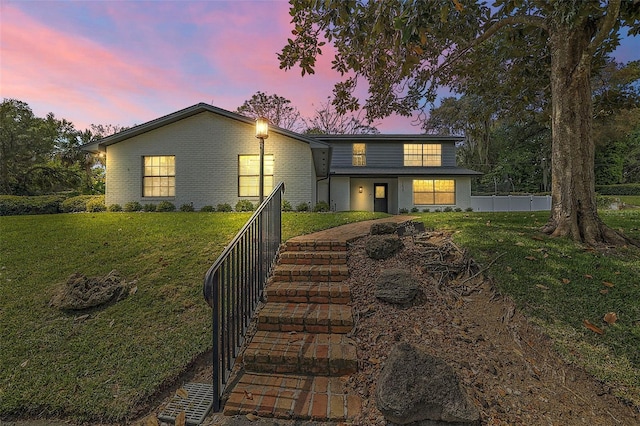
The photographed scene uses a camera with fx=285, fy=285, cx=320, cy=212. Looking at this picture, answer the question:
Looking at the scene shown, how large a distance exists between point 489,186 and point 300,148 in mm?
26206

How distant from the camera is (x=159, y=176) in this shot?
12.4 metres

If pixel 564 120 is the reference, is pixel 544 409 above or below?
below

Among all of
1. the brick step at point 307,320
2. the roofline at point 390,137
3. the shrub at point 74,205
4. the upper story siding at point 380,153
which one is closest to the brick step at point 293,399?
the brick step at point 307,320

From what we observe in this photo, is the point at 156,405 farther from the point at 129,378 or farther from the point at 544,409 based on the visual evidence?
the point at 544,409

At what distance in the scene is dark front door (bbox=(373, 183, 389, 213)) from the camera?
17359mm

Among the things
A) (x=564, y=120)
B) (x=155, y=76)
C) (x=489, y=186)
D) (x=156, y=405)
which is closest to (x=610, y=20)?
(x=564, y=120)

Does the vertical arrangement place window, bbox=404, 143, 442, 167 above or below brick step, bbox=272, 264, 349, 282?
above

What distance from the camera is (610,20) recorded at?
3947mm

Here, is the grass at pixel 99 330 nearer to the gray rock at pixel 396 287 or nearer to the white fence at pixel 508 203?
the gray rock at pixel 396 287

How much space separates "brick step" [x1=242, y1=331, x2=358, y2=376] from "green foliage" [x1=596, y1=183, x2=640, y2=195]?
1229 inches

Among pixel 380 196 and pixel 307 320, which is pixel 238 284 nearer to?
pixel 307 320

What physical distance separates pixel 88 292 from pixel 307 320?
296 centimetres

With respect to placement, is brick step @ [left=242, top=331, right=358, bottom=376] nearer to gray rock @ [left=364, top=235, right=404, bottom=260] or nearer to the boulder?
gray rock @ [left=364, top=235, right=404, bottom=260]

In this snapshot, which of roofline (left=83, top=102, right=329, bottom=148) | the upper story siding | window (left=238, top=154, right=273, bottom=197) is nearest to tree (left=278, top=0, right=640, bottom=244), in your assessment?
roofline (left=83, top=102, right=329, bottom=148)
